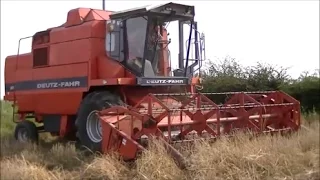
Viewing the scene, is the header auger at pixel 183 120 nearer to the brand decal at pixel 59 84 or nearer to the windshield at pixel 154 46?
the windshield at pixel 154 46

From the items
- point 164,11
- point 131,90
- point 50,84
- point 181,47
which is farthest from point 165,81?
point 50,84

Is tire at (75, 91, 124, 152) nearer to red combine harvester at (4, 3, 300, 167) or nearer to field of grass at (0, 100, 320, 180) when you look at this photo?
red combine harvester at (4, 3, 300, 167)

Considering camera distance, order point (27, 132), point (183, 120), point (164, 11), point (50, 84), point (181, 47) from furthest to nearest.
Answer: point (27, 132), point (50, 84), point (181, 47), point (164, 11), point (183, 120)

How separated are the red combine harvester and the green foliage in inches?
39.7

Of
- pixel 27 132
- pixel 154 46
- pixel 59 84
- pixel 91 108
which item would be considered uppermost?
pixel 154 46

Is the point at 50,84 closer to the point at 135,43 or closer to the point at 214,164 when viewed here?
the point at 135,43

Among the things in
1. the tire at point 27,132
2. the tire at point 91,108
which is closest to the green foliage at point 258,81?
the tire at point 91,108

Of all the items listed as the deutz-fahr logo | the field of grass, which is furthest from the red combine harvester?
the field of grass

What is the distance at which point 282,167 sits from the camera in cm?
808

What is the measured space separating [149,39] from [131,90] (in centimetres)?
122

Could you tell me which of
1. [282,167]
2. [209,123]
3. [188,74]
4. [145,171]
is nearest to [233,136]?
[209,123]

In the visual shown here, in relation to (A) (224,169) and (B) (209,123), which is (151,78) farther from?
(A) (224,169)

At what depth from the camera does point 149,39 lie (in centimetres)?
1132

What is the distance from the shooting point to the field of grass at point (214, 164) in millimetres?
7746
